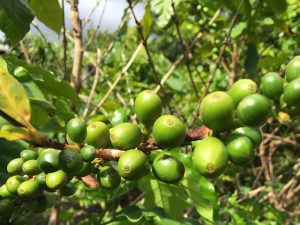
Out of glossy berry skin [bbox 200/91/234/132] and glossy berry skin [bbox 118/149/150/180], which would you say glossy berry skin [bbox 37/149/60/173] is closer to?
glossy berry skin [bbox 118/149/150/180]

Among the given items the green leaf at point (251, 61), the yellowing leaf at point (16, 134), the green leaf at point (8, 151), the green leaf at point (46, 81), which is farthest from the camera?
the green leaf at point (251, 61)

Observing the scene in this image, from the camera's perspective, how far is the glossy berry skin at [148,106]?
1.02 meters

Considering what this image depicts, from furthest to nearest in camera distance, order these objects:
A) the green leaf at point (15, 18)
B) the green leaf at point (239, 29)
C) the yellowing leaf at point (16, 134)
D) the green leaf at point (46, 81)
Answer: the green leaf at point (239, 29) → the green leaf at point (46, 81) → the green leaf at point (15, 18) → the yellowing leaf at point (16, 134)

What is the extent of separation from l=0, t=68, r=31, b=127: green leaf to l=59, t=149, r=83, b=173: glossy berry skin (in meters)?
0.13

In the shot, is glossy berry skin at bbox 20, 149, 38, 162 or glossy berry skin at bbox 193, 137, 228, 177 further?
glossy berry skin at bbox 20, 149, 38, 162

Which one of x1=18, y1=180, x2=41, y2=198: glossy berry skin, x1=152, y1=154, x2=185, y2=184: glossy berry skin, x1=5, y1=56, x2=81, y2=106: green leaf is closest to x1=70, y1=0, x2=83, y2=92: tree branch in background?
x1=5, y1=56, x2=81, y2=106: green leaf

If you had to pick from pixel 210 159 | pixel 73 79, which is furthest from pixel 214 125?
pixel 73 79

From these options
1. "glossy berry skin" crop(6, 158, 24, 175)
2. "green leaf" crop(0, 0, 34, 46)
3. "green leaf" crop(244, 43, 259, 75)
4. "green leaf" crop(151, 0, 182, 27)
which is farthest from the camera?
"green leaf" crop(244, 43, 259, 75)

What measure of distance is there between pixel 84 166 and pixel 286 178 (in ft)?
15.3

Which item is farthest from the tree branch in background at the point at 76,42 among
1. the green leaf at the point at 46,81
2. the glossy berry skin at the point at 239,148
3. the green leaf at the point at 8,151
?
the glossy berry skin at the point at 239,148

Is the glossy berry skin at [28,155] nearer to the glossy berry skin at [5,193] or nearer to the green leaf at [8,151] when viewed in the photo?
the glossy berry skin at [5,193]

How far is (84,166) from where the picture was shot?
1058 millimetres

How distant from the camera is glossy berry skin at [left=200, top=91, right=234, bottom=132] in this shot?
2.98ft

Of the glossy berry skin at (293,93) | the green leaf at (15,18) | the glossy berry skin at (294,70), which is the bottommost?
the glossy berry skin at (293,93)
